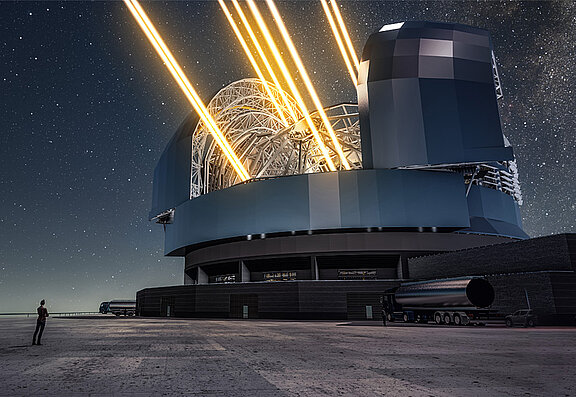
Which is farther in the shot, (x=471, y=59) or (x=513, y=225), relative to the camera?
(x=513, y=225)

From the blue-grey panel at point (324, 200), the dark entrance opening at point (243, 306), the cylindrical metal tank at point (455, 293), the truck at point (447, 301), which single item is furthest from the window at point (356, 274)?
the cylindrical metal tank at point (455, 293)

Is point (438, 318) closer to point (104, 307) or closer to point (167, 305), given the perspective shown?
point (167, 305)

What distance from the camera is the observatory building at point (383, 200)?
150ft

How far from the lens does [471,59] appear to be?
157ft

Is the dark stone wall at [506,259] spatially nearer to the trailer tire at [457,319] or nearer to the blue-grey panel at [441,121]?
the trailer tire at [457,319]

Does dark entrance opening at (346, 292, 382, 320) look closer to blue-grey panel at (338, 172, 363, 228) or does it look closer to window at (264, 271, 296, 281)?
blue-grey panel at (338, 172, 363, 228)

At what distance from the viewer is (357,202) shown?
46219mm

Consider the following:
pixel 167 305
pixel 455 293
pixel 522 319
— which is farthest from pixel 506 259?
pixel 167 305

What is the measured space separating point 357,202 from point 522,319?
71.7ft

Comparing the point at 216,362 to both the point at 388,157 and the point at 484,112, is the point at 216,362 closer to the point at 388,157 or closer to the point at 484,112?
the point at 388,157

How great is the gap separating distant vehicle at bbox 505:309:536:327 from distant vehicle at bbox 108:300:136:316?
61149mm

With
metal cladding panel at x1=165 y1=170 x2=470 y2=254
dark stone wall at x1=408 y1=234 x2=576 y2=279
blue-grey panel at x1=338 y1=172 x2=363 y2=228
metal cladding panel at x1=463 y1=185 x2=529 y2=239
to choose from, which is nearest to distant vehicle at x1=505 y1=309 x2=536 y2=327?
dark stone wall at x1=408 y1=234 x2=576 y2=279

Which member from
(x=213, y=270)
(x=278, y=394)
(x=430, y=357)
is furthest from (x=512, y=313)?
(x=213, y=270)

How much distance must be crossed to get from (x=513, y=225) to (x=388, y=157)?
21.5m
